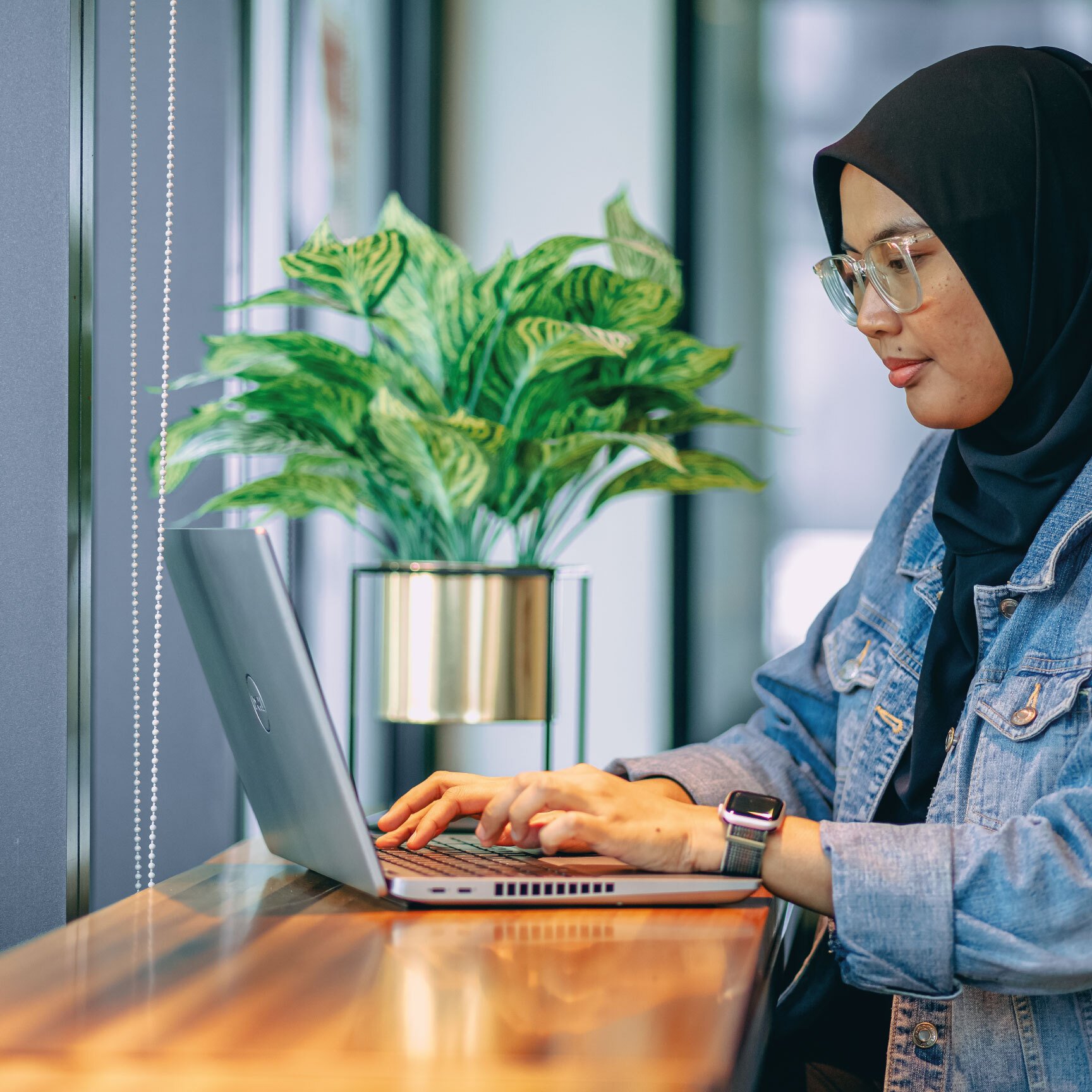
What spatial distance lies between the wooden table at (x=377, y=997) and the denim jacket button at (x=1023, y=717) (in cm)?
26

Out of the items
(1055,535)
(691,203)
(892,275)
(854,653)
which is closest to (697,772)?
(854,653)

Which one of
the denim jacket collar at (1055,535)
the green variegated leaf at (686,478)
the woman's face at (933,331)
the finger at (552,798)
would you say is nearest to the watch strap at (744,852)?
the finger at (552,798)

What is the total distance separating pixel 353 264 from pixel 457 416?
0.21m

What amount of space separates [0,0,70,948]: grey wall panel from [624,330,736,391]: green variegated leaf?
0.77m

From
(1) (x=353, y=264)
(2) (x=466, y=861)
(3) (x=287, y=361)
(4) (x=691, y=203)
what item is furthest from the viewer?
(4) (x=691, y=203)

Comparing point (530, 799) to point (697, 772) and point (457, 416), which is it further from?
point (457, 416)

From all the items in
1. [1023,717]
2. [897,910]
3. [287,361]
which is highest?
[287,361]

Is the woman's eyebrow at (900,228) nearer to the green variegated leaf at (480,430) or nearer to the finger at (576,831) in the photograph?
the green variegated leaf at (480,430)

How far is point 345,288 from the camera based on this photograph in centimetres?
139

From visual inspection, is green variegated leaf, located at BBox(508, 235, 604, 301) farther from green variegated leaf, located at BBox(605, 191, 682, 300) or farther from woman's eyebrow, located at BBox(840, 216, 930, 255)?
woman's eyebrow, located at BBox(840, 216, 930, 255)

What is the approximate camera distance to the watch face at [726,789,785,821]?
2.80 ft

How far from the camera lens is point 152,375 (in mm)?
1482

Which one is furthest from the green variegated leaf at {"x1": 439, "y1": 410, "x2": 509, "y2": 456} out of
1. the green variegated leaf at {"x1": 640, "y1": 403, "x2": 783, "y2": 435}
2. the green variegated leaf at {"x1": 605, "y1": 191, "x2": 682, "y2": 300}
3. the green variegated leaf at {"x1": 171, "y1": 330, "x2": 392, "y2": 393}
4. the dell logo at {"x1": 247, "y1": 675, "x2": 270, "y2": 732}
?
the dell logo at {"x1": 247, "y1": 675, "x2": 270, "y2": 732}

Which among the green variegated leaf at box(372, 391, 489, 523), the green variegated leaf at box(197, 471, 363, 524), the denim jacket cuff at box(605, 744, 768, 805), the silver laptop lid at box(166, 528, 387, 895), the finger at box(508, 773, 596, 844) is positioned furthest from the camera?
the green variegated leaf at box(197, 471, 363, 524)
